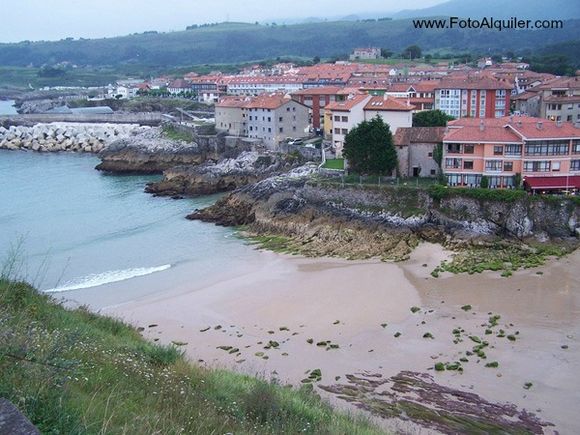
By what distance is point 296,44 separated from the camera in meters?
179

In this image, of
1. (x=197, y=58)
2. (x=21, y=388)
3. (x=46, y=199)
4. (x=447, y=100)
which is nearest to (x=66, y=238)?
(x=46, y=199)

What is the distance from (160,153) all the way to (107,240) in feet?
68.6

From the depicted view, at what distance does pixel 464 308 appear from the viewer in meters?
18.1

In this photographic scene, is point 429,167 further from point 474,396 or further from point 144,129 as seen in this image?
point 144,129

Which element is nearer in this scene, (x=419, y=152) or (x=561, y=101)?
(x=419, y=152)

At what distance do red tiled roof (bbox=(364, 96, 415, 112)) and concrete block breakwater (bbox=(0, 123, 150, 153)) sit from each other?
28.5 meters

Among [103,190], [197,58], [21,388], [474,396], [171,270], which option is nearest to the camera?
[21,388]

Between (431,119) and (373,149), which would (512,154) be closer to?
(373,149)

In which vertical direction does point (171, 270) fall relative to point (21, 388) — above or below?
below

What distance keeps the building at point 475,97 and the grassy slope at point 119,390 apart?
36.8m

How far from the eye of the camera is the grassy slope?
543 centimetres

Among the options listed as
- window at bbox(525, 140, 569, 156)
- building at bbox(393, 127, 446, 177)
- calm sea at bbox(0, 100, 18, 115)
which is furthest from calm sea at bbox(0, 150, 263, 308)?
calm sea at bbox(0, 100, 18, 115)

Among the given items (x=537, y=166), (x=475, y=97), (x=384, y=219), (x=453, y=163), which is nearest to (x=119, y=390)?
(x=384, y=219)

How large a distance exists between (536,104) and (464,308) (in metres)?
29.8
